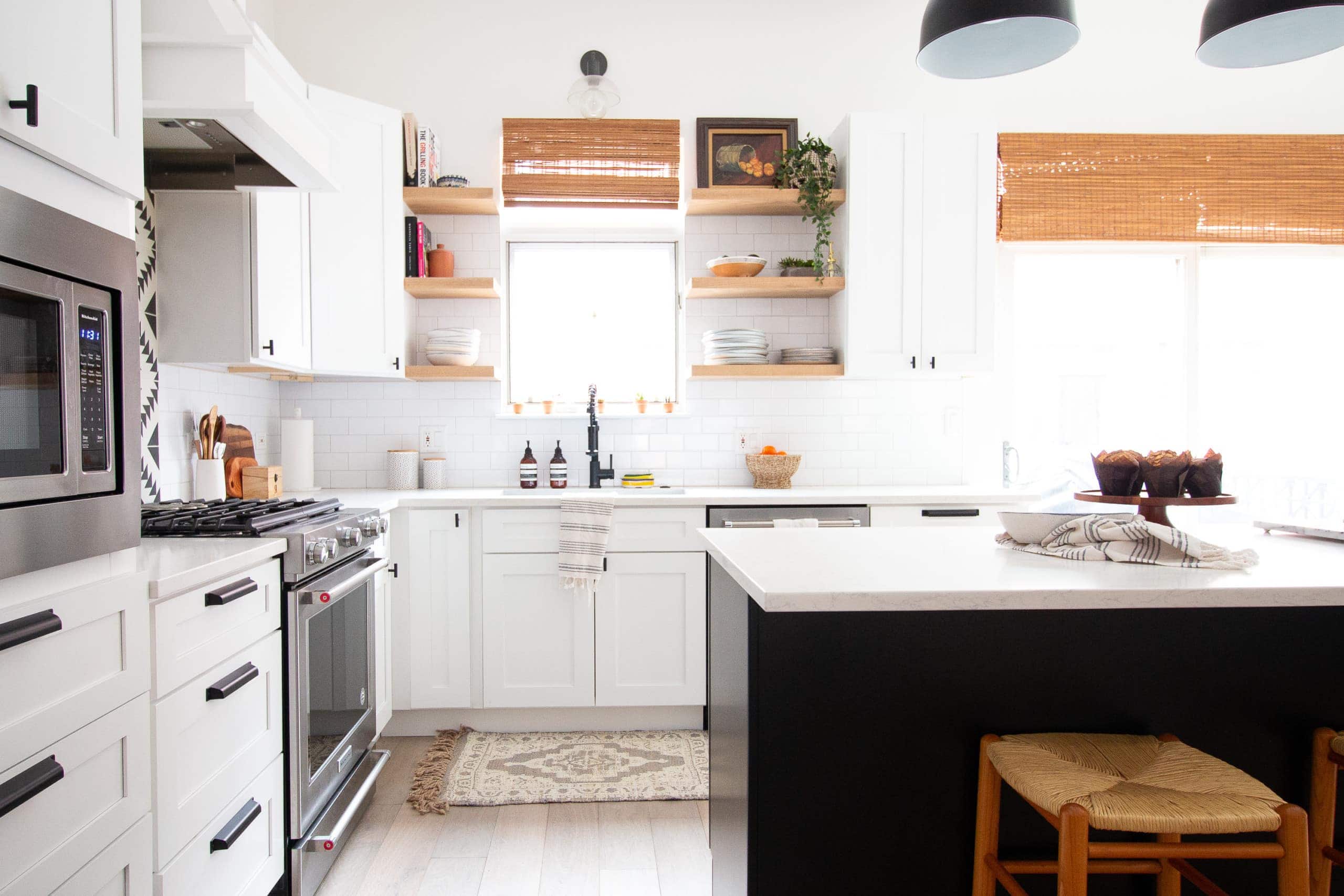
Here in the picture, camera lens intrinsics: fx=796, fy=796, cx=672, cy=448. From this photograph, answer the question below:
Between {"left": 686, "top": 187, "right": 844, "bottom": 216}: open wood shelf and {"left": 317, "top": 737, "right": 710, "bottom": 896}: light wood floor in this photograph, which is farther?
{"left": 686, "top": 187, "right": 844, "bottom": 216}: open wood shelf

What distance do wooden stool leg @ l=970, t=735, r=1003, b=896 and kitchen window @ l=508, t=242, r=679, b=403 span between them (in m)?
2.81

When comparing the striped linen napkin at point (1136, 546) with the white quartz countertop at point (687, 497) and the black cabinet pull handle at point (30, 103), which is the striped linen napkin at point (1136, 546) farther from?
the black cabinet pull handle at point (30, 103)

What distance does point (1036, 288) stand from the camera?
157 inches

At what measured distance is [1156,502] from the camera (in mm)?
1687

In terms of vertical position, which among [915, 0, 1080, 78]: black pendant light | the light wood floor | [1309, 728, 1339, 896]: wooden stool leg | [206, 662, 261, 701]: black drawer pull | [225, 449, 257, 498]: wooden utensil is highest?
[915, 0, 1080, 78]: black pendant light

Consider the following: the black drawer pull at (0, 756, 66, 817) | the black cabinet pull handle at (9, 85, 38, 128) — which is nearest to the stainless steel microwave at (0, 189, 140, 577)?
the black cabinet pull handle at (9, 85, 38, 128)

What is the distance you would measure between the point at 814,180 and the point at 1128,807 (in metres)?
2.95

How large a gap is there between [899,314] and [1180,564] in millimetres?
2220

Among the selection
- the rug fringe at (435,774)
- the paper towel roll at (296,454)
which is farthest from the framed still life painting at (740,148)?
the rug fringe at (435,774)

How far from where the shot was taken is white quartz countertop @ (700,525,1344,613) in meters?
1.27

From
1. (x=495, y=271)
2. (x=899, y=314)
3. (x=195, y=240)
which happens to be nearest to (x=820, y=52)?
(x=899, y=314)

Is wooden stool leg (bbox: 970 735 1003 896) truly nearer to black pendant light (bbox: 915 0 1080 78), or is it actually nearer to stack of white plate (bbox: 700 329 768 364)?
black pendant light (bbox: 915 0 1080 78)

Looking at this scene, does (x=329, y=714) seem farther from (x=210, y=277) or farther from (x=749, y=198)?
(x=749, y=198)

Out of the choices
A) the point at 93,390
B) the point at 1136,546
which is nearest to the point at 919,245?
the point at 1136,546
